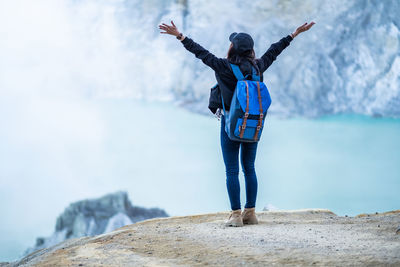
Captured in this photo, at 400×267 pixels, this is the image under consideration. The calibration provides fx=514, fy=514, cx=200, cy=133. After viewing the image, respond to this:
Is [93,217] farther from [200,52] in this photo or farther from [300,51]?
[200,52]

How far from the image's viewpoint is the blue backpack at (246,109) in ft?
7.53

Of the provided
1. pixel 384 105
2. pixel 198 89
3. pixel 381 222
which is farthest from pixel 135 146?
pixel 381 222

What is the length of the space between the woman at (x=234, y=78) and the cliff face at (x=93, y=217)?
3580 millimetres

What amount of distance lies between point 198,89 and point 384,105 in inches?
92.4

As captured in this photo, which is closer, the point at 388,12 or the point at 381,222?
the point at 381,222

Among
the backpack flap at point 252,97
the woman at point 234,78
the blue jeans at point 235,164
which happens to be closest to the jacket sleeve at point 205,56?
the woman at point 234,78

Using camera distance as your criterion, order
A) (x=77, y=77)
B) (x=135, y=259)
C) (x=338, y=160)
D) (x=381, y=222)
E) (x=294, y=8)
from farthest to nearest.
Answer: (x=77, y=77), (x=294, y=8), (x=338, y=160), (x=381, y=222), (x=135, y=259)

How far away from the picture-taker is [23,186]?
6.48 meters

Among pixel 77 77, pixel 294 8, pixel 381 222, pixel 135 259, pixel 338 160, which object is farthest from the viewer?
pixel 77 77

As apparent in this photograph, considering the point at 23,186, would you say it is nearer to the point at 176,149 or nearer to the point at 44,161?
the point at 44,161

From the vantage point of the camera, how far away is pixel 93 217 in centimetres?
606

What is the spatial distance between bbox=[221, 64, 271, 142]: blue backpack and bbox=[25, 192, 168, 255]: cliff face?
3810 mm

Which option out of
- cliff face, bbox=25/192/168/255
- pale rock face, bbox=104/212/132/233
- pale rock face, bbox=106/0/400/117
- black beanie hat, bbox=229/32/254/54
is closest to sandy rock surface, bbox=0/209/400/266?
black beanie hat, bbox=229/32/254/54

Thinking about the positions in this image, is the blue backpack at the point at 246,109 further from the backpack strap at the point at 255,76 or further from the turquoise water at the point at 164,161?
the turquoise water at the point at 164,161
